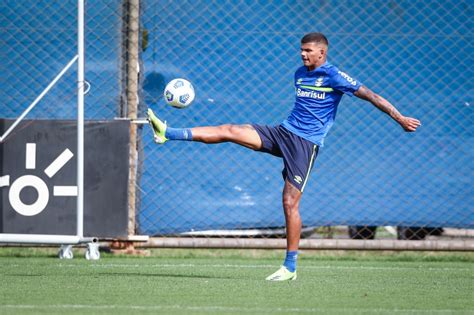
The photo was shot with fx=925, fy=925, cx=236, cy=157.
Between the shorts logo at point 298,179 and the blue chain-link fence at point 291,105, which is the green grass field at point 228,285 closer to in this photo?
the blue chain-link fence at point 291,105

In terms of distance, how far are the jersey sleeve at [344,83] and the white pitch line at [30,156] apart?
10.2ft

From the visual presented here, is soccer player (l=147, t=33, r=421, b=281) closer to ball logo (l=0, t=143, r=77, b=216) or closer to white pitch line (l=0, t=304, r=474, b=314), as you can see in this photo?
white pitch line (l=0, t=304, r=474, b=314)

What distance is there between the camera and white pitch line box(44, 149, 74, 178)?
28.0 ft

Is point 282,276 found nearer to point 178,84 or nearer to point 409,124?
point 409,124

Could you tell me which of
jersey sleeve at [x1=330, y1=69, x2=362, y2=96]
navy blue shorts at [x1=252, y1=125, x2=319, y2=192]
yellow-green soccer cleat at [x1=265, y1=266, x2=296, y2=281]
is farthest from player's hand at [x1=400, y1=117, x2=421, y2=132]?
yellow-green soccer cleat at [x1=265, y1=266, x2=296, y2=281]

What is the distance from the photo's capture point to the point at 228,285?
20.5 feet

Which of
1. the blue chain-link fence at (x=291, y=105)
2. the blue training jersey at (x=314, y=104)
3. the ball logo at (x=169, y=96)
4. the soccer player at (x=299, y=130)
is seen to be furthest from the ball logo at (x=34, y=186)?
the blue training jersey at (x=314, y=104)

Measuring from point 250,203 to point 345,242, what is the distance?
1022 millimetres

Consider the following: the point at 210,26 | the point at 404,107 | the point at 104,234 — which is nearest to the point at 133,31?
the point at 210,26

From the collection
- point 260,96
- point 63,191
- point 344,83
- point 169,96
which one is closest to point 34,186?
point 63,191

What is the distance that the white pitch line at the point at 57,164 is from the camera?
8.52m

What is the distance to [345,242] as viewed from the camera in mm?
9039

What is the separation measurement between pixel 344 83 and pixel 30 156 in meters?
3.25

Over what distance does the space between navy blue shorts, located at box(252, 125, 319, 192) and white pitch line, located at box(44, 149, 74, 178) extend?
2328 millimetres
